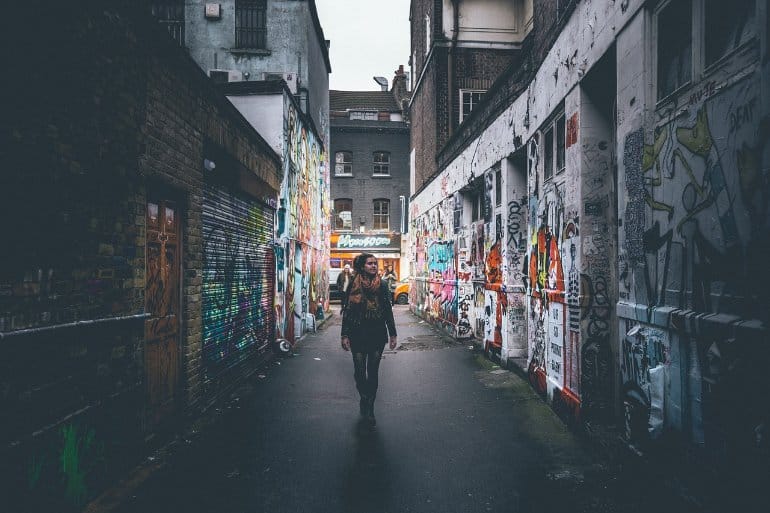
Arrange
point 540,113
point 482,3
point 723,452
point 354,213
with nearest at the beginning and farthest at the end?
point 723,452 → point 540,113 → point 482,3 → point 354,213

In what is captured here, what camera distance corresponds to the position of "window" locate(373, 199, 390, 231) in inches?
1312

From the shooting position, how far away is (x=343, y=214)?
3319cm

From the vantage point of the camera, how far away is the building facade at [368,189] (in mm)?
33031

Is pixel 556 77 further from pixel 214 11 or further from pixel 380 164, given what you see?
pixel 380 164

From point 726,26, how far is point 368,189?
30.1m

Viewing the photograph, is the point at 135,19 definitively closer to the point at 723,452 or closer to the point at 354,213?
the point at 723,452

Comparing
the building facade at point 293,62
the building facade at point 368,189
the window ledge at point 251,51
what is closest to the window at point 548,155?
the building facade at point 293,62

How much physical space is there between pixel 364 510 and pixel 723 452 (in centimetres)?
227

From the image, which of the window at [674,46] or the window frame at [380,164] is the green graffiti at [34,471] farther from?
the window frame at [380,164]

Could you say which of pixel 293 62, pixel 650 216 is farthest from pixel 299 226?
pixel 650 216

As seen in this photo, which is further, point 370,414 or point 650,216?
point 370,414

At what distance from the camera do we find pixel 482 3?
1695cm

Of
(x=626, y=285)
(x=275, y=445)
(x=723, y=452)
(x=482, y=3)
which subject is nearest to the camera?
(x=723, y=452)

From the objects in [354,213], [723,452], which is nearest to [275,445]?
[723,452]
